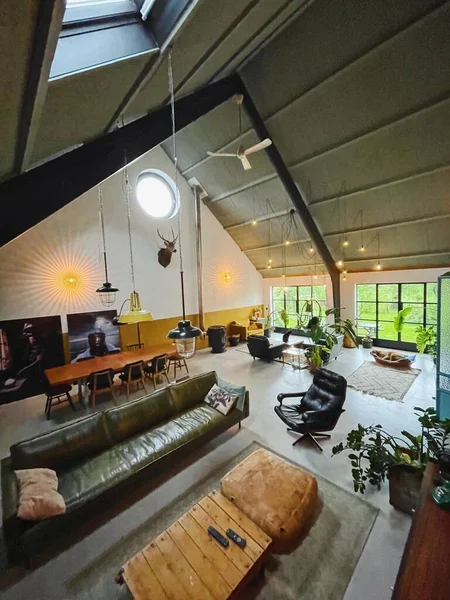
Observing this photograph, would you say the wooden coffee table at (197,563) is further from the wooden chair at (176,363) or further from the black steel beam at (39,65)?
the wooden chair at (176,363)

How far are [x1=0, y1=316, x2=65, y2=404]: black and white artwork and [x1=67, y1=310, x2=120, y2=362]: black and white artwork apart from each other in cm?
28

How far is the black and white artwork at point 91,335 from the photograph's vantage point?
20.5 ft

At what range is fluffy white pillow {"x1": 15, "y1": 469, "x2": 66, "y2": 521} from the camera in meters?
2.08

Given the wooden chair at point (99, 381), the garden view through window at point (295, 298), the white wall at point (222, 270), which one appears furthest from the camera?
the garden view through window at point (295, 298)

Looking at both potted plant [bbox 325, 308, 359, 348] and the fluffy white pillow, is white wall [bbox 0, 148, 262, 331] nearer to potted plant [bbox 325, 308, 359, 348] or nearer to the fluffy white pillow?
potted plant [bbox 325, 308, 359, 348]

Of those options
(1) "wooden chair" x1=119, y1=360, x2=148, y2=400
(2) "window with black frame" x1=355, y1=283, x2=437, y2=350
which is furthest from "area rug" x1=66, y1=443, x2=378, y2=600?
(2) "window with black frame" x1=355, y1=283, x2=437, y2=350

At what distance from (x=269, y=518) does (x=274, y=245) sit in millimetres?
8208

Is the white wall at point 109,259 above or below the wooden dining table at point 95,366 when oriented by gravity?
above

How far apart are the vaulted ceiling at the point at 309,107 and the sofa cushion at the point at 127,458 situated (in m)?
3.23

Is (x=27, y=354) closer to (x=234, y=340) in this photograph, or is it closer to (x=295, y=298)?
(x=234, y=340)

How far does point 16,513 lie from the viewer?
2033 millimetres

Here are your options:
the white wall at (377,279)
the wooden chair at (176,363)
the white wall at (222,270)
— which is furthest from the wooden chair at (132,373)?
the white wall at (377,279)

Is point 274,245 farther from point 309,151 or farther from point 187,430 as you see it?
point 187,430

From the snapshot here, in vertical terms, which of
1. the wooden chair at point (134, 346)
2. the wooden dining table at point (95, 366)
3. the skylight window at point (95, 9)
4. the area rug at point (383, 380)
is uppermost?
the skylight window at point (95, 9)
